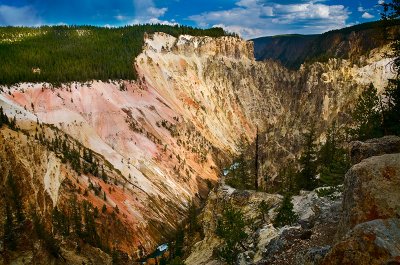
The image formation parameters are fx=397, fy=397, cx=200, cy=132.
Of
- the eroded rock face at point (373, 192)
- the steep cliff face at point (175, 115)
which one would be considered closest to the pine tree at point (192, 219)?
the steep cliff face at point (175, 115)

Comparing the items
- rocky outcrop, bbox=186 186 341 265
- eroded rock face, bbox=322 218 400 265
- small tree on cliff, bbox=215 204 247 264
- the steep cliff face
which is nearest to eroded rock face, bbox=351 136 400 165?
rocky outcrop, bbox=186 186 341 265

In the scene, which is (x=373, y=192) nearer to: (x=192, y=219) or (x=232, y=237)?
(x=232, y=237)

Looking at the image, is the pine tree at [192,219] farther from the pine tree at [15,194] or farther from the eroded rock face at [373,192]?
the eroded rock face at [373,192]

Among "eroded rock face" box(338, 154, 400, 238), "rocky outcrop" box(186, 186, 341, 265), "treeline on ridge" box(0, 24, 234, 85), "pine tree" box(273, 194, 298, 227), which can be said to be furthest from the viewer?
"treeline on ridge" box(0, 24, 234, 85)

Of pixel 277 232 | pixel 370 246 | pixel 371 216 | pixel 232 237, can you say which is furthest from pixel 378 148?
pixel 232 237

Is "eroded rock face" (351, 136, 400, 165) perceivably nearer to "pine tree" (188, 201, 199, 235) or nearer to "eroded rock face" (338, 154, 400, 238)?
"eroded rock face" (338, 154, 400, 238)

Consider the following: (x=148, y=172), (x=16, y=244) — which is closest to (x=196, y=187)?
(x=148, y=172)
